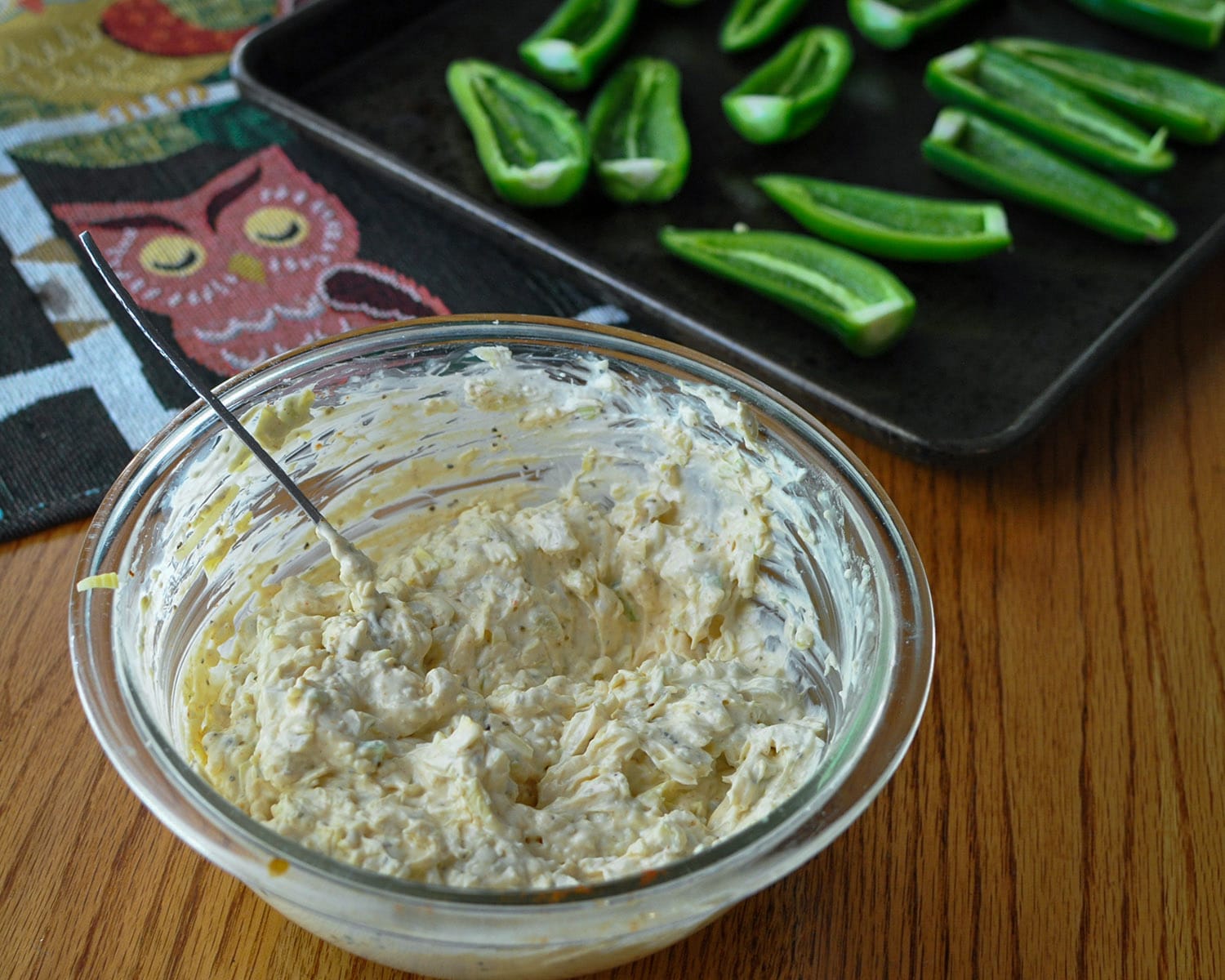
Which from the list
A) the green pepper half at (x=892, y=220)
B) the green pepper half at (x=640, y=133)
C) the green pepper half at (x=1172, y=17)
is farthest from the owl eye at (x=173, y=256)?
the green pepper half at (x=1172, y=17)

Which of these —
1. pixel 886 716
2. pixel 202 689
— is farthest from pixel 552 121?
pixel 886 716

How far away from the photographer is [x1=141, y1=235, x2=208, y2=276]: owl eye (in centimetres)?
172

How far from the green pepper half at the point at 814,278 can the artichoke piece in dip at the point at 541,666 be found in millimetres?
509

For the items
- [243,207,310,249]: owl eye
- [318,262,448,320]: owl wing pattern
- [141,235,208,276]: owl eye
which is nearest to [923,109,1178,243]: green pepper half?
[318,262,448,320]: owl wing pattern

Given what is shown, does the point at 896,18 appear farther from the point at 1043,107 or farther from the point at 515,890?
the point at 515,890

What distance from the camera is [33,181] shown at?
1.83m

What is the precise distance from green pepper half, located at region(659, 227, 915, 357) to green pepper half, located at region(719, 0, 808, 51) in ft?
1.71

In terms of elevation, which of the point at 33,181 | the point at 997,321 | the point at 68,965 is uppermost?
the point at 997,321

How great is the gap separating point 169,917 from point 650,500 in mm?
603

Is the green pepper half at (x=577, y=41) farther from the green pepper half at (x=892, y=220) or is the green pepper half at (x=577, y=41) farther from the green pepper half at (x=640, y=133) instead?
the green pepper half at (x=892, y=220)

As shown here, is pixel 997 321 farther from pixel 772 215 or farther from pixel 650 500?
pixel 650 500

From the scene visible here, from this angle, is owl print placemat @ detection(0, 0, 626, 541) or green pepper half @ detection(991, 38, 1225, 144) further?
green pepper half @ detection(991, 38, 1225, 144)

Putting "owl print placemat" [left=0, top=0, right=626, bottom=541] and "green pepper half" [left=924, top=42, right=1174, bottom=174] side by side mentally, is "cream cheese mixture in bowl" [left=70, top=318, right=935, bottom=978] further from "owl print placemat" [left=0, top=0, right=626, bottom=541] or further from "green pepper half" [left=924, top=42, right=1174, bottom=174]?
"green pepper half" [left=924, top=42, right=1174, bottom=174]

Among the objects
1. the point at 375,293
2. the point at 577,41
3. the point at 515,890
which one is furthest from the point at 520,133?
the point at 515,890
